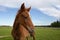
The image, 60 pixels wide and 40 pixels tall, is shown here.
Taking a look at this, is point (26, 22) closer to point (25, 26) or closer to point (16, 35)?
point (25, 26)

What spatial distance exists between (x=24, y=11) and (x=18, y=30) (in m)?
0.21

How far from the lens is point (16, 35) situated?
195 cm

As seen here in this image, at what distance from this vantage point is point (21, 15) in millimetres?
1962

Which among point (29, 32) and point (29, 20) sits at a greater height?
point (29, 20)

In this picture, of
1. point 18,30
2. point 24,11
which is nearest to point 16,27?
point 18,30

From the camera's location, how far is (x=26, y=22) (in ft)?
6.49

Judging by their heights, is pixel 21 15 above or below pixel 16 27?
above

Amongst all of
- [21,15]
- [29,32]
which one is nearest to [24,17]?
[21,15]

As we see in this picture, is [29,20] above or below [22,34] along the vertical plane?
above

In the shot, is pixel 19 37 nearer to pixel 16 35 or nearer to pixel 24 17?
pixel 16 35

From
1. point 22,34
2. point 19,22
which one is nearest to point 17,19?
point 19,22

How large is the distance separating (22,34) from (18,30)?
0.19 feet

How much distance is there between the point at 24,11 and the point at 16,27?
0.19m

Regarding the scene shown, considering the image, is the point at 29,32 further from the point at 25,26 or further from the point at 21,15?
the point at 21,15
